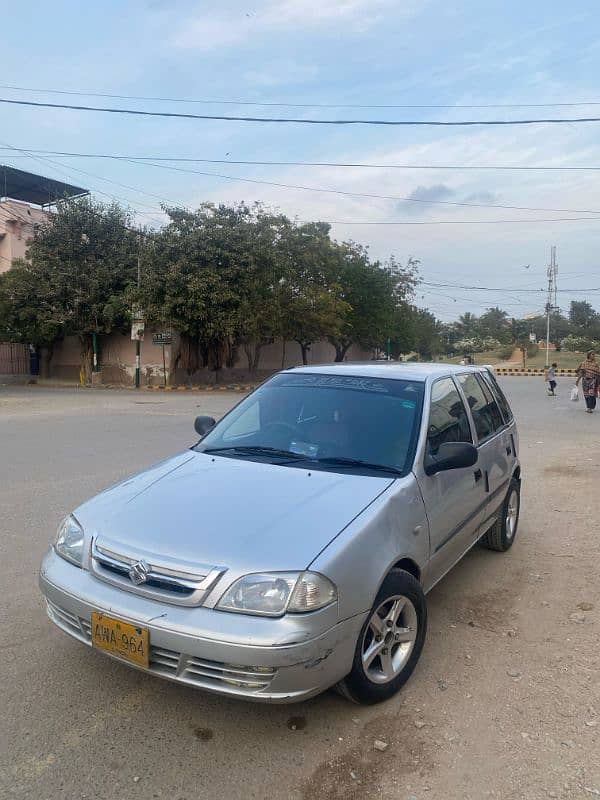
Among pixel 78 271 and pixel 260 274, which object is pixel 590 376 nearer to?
pixel 260 274

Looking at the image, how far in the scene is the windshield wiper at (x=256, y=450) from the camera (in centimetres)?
388

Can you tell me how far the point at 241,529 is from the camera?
2.94 meters

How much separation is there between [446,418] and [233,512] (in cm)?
183

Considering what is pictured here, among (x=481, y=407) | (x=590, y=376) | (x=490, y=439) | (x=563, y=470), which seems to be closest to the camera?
(x=490, y=439)

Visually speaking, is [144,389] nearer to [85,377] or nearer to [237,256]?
[85,377]

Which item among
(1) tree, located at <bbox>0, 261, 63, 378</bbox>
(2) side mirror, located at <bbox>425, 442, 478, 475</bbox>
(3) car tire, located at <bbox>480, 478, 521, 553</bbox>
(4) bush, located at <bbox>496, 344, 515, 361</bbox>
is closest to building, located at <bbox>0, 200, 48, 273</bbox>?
(1) tree, located at <bbox>0, 261, 63, 378</bbox>

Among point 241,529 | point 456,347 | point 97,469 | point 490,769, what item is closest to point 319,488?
point 241,529

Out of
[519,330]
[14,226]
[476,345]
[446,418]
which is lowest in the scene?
[446,418]

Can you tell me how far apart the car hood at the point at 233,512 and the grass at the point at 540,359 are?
5711 centimetres

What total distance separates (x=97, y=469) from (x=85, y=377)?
24.7 metres

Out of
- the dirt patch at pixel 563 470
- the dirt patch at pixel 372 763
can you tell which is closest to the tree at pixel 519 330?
the dirt patch at pixel 563 470

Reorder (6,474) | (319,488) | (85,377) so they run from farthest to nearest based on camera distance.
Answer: (85,377) → (6,474) → (319,488)

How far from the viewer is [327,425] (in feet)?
13.3

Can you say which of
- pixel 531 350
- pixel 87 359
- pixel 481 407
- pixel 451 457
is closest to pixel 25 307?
pixel 87 359
